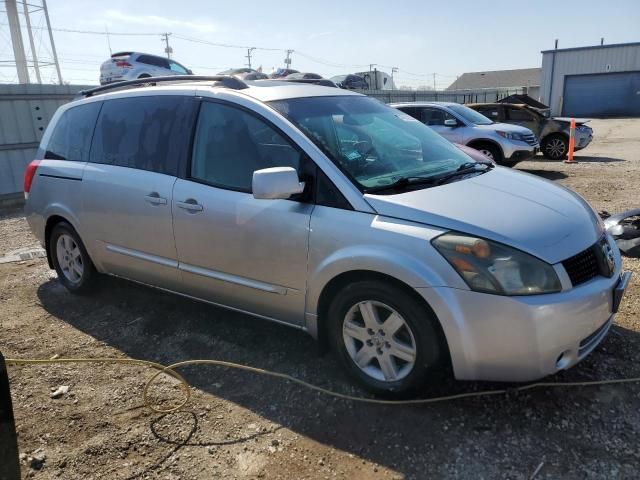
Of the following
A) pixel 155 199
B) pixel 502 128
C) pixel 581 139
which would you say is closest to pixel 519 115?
pixel 581 139

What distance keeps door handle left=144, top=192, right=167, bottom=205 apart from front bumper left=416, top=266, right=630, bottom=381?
1967 mm

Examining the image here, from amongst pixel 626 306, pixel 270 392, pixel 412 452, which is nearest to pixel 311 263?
pixel 270 392

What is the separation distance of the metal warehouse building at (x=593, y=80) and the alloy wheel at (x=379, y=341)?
39.8m

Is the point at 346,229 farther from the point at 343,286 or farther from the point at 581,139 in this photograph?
A: the point at 581,139

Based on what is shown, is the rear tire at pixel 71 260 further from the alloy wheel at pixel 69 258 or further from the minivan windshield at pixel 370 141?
the minivan windshield at pixel 370 141

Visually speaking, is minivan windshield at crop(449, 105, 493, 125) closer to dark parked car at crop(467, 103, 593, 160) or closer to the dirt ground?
dark parked car at crop(467, 103, 593, 160)

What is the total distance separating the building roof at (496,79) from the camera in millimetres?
69344

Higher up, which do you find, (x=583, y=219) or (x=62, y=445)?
(x=583, y=219)

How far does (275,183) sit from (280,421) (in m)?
1.32

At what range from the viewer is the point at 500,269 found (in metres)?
2.51

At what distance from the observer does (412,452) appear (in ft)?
8.41

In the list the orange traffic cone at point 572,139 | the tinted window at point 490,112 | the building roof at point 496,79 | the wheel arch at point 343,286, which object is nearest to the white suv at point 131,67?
the tinted window at point 490,112

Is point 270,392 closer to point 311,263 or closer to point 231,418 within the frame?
point 231,418

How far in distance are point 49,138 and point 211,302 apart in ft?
8.11
